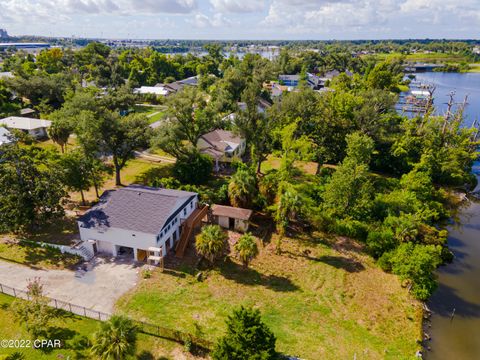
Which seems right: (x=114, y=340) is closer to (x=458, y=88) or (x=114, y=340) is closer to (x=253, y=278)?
(x=253, y=278)

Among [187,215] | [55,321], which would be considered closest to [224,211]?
[187,215]

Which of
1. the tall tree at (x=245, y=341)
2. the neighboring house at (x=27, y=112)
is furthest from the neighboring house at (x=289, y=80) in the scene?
the tall tree at (x=245, y=341)

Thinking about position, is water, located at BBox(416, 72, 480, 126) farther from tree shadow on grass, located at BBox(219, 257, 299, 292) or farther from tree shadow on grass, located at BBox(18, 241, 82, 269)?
tree shadow on grass, located at BBox(18, 241, 82, 269)

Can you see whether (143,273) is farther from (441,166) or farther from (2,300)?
(441,166)

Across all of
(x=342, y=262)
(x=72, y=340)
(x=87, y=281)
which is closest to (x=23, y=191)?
(x=87, y=281)

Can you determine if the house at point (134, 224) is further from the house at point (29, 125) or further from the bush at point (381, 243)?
the house at point (29, 125)

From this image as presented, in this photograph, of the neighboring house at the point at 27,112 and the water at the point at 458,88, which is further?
the water at the point at 458,88
